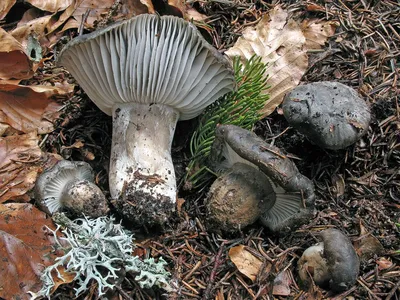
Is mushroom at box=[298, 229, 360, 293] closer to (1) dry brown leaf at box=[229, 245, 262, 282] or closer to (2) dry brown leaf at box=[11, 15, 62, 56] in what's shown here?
(1) dry brown leaf at box=[229, 245, 262, 282]

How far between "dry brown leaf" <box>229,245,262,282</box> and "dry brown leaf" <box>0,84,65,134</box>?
5.73ft

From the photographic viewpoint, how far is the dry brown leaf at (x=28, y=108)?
357 centimetres

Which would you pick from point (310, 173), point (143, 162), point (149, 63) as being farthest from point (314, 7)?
point (143, 162)

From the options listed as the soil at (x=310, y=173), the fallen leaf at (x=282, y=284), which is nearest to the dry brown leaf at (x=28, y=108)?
the soil at (x=310, y=173)

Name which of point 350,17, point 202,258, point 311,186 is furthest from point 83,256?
point 350,17

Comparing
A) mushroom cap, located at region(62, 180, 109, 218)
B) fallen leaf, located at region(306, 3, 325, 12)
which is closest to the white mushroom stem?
mushroom cap, located at region(62, 180, 109, 218)

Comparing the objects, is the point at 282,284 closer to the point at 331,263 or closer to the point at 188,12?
the point at 331,263

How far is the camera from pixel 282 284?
9.87ft

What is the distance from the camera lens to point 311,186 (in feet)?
9.91

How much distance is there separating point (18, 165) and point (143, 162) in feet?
3.14

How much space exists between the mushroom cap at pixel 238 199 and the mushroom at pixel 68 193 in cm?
78

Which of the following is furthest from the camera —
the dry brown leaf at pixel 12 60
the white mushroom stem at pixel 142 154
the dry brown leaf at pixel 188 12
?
the dry brown leaf at pixel 188 12

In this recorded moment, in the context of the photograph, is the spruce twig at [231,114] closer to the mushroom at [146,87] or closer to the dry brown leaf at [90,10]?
the mushroom at [146,87]

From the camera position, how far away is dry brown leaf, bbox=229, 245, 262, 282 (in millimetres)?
3005
